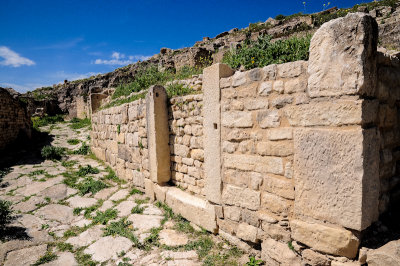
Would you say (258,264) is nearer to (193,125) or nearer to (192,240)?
(192,240)

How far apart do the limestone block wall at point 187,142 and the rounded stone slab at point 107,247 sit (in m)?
1.37

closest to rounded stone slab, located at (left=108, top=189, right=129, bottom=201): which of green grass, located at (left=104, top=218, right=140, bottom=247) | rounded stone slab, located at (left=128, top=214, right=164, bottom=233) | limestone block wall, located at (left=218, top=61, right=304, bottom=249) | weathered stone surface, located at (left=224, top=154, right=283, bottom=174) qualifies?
rounded stone slab, located at (left=128, top=214, right=164, bottom=233)

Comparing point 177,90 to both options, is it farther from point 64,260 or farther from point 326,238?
point 326,238

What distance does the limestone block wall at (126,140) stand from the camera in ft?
16.6

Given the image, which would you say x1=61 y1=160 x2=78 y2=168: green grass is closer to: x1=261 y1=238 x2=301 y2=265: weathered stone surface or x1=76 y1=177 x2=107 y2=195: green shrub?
x1=76 y1=177 x2=107 y2=195: green shrub

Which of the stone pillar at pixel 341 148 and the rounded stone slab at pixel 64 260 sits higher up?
the stone pillar at pixel 341 148

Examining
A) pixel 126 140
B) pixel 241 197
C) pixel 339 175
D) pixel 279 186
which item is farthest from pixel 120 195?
pixel 339 175

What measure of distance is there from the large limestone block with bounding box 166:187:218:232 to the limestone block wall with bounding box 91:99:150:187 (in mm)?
1050

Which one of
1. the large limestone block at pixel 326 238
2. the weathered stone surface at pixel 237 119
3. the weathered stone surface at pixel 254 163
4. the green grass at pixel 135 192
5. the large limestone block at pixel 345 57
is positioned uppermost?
the large limestone block at pixel 345 57

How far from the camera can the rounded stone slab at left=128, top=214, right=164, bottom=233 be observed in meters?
3.67

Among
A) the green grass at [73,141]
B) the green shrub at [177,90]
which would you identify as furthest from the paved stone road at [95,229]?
the green grass at [73,141]

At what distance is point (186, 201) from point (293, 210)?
1.90 metres

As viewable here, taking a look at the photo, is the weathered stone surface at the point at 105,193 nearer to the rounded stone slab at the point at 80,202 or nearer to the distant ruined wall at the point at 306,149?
the rounded stone slab at the point at 80,202

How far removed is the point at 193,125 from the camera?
3.82 m
